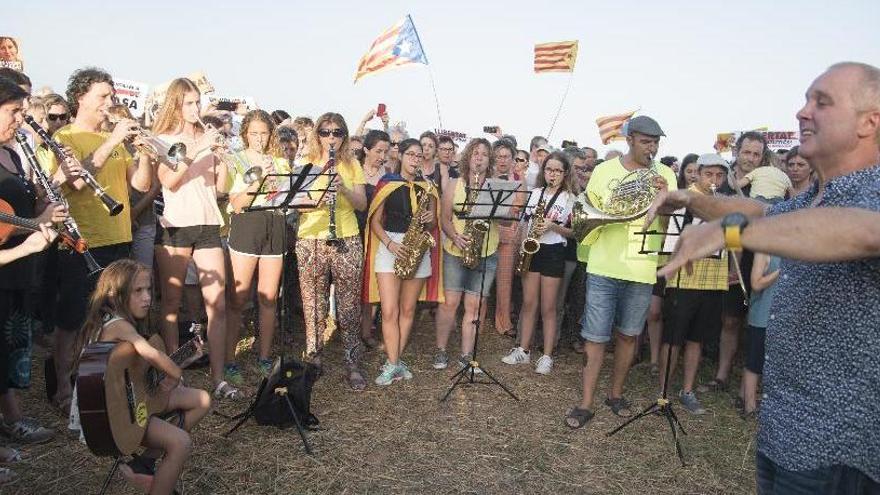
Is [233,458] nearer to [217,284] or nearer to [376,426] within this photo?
[376,426]

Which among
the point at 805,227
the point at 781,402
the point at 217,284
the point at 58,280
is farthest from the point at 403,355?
the point at 805,227

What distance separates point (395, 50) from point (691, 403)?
8.44 metres

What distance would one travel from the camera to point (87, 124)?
192 inches

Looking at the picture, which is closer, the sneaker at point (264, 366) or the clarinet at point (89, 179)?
the clarinet at point (89, 179)

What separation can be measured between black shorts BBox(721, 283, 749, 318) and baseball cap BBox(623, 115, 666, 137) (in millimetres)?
2263

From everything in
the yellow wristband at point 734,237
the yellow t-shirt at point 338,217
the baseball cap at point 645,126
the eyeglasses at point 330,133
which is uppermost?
the baseball cap at point 645,126

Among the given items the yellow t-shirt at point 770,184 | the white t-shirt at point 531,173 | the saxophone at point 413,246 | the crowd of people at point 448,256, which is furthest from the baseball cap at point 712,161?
the saxophone at point 413,246

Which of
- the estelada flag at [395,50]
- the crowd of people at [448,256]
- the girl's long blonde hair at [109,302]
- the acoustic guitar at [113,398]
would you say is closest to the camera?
the crowd of people at [448,256]

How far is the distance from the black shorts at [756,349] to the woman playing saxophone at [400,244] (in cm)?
322

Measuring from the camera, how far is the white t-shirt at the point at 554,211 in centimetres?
645

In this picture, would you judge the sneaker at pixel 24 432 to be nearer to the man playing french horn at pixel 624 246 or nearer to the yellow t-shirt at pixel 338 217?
the yellow t-shirt at pixel 338 217

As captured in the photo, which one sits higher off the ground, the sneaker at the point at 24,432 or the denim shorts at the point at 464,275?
the denim shorts at the point at 464,275

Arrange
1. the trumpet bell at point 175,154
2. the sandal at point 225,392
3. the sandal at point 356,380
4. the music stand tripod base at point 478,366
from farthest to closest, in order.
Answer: the sandal at point 356,380 < the music stand tripod base at point 478,366 < the sandal at point 225,392 < the trumpet bell at point 175,154

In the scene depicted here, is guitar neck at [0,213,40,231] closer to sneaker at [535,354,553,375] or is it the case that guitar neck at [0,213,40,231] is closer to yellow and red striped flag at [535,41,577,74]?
→ sneaker at [535,354,553,375]
